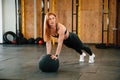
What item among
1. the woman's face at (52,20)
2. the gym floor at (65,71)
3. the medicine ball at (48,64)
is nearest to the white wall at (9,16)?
the gym floor at (65,71)

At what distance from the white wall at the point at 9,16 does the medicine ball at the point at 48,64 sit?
6718 mm

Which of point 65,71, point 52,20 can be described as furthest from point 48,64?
point 52,20

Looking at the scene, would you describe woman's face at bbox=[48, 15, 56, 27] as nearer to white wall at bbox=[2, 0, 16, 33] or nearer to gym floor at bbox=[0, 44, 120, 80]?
gym floor at bbox=[0, 44, 120, 80]

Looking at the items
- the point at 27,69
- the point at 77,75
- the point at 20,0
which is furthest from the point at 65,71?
the point at 20,0

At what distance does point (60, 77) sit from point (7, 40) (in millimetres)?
6928

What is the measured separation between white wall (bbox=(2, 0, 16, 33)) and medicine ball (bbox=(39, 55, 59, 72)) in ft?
22.0

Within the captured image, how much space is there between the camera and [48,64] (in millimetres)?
4848

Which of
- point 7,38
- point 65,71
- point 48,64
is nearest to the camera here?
point 48,64

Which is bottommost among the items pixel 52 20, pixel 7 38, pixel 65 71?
pixel 65 71

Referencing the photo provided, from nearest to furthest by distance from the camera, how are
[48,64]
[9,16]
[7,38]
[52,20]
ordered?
1. [52,20]
2. [48,64]
3. [7,38]
4. [9,16]

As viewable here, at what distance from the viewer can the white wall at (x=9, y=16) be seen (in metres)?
11.3

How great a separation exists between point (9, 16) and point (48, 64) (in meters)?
6.96

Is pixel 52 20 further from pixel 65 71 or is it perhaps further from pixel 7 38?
pixel 7 38

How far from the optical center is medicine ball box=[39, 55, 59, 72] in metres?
4.83
